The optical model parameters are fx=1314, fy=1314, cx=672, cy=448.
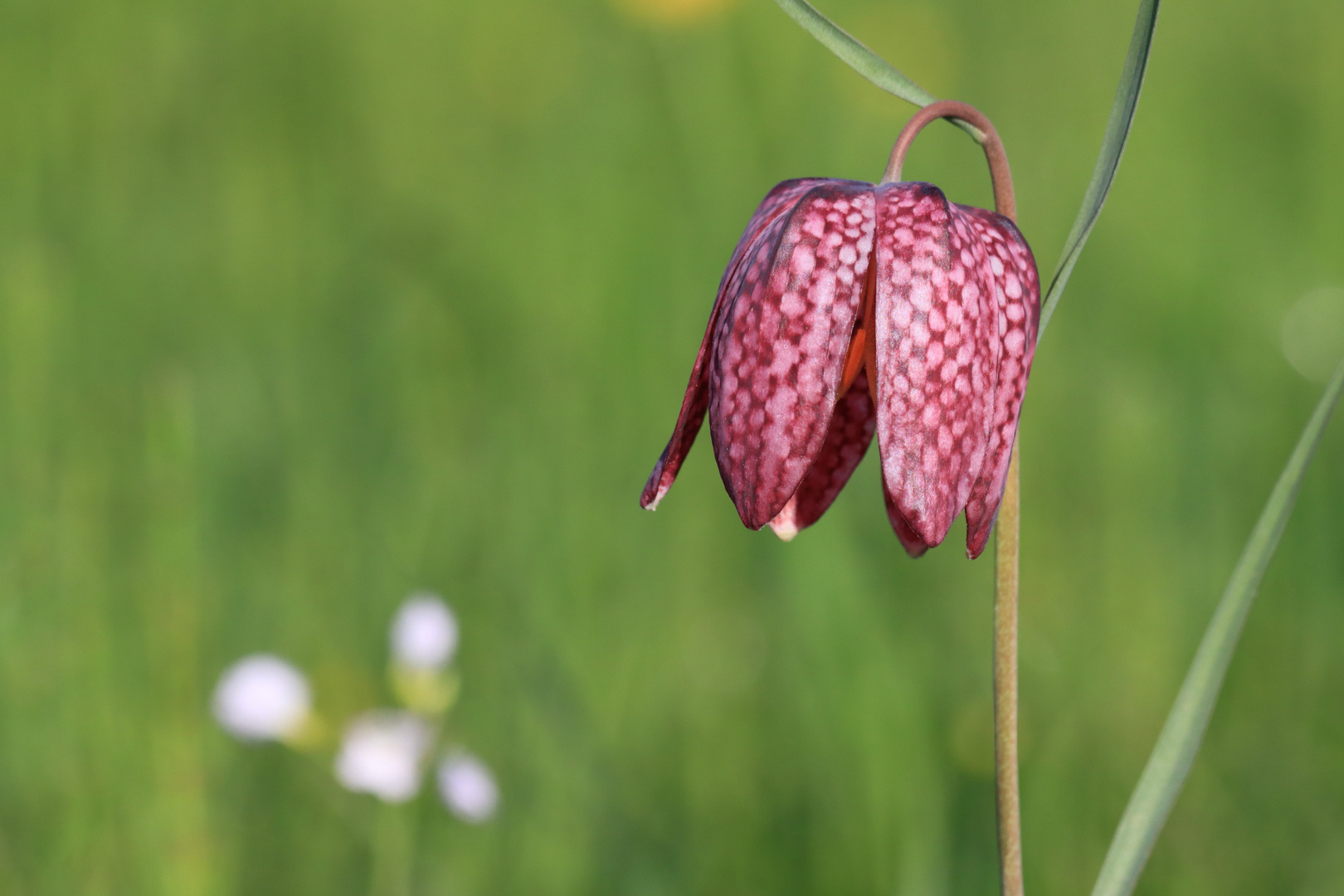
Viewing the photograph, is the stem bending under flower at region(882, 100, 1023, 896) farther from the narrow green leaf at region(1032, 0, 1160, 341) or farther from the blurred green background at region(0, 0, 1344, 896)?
the blurred green background at region(0, 0, 1344, 896)

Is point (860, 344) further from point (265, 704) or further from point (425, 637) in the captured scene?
point (265, 704)

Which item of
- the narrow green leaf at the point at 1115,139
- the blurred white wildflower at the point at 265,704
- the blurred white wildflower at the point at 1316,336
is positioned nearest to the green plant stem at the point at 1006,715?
the narrow green leaf at the point at 1115,139

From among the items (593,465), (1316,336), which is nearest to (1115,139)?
(593,465)

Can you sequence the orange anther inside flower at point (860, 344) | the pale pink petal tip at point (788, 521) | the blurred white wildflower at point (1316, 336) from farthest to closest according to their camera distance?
the blurred white wildflower at point (1316, 336) < the pale pink petal tip at point (788, 521) < the orange anther inside flower at point (860, 344)

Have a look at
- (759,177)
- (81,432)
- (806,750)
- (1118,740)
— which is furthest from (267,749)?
(759,177)

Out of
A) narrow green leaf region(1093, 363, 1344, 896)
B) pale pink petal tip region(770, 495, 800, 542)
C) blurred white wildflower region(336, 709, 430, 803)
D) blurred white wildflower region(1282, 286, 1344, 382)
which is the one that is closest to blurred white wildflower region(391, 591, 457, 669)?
blurred white wildflower region(336, 709, 430, 803)

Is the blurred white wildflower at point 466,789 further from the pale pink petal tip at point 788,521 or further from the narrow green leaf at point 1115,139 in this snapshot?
the narrow green leaf at point 1115,139
